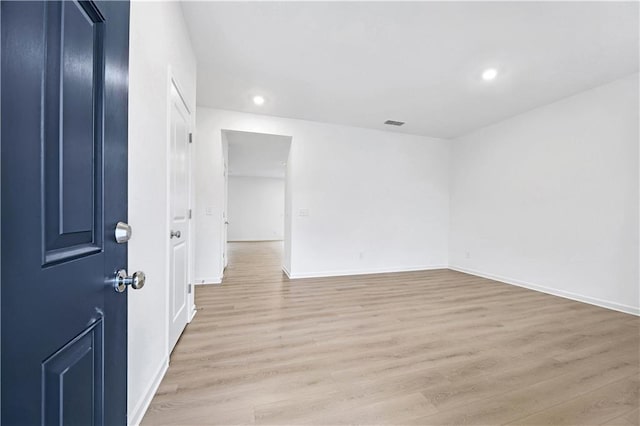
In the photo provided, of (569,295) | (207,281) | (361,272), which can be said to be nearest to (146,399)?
(207,281)

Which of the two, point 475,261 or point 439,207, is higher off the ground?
point 439,207

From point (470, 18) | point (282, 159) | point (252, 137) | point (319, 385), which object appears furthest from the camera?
point (282, 159)

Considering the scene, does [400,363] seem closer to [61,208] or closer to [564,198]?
[61,208]

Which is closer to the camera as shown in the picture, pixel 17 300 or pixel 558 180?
pixel 17 300

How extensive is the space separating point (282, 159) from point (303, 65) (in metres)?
3.89

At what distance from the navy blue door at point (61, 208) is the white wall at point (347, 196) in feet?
10.6

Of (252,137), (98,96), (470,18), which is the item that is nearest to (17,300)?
(98,96)

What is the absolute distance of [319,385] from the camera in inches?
60.7

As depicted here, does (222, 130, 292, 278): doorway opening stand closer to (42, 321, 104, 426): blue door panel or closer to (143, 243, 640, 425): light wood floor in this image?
(143, 243, 640, 425): light wood floor

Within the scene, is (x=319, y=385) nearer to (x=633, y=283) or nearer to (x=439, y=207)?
(x=633, y=283)

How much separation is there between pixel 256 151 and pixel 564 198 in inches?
213

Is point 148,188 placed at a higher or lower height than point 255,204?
lower

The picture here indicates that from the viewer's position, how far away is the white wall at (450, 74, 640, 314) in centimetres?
278

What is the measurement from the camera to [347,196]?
434 cm
